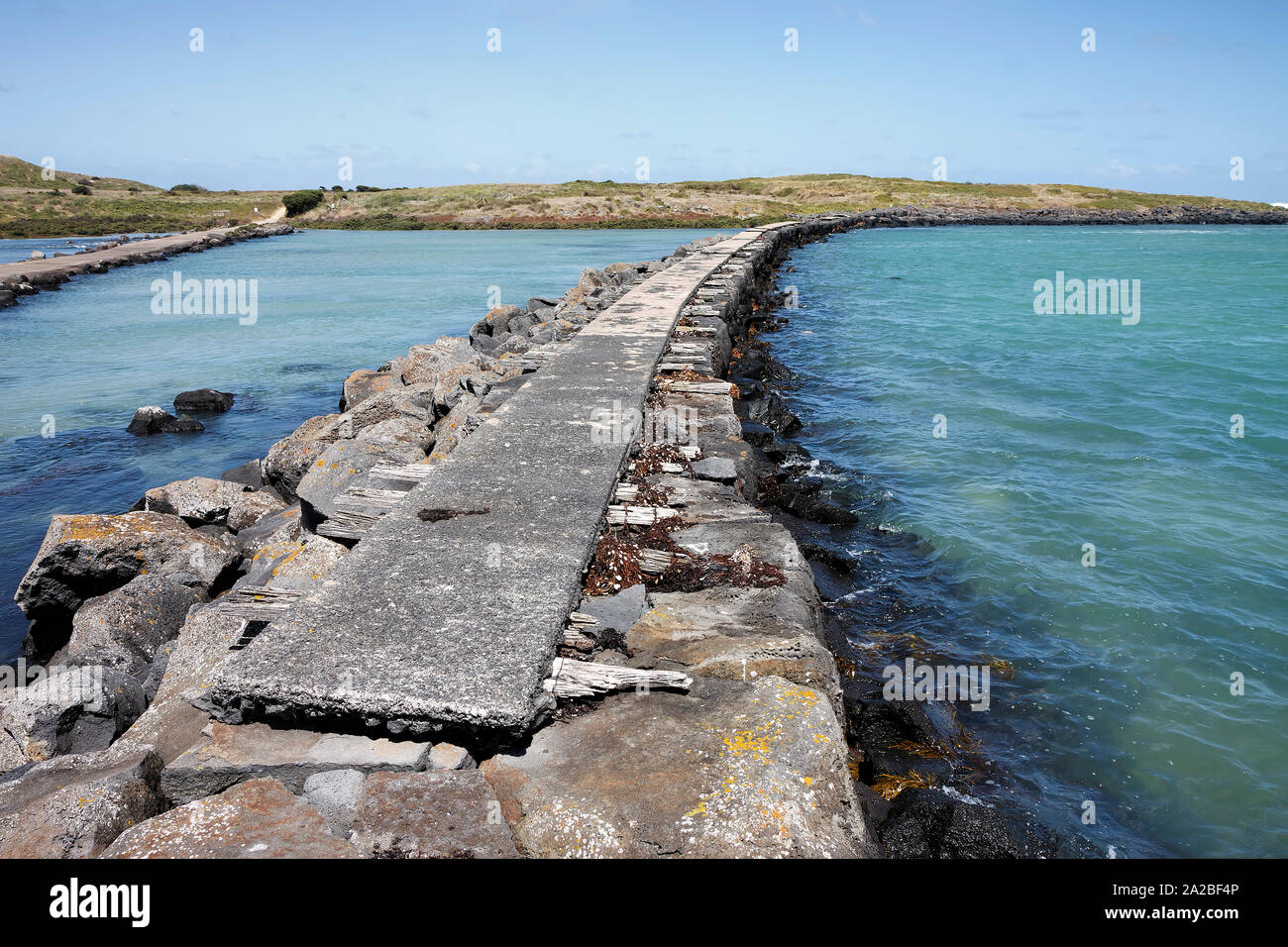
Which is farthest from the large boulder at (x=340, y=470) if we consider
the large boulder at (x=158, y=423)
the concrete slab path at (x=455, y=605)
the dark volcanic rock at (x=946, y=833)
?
the large boulder at (x=158, y=423)

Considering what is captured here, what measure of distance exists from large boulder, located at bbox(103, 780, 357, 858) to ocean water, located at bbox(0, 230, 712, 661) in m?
4.58

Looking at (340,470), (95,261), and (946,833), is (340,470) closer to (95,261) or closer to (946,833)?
(946,833)

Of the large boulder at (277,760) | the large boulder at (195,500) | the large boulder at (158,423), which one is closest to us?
the large boulder at (277,760)

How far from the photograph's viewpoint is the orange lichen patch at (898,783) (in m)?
4.04

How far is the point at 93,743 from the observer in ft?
13.4

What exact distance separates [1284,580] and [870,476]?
147 inches

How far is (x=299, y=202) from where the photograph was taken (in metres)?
67.6

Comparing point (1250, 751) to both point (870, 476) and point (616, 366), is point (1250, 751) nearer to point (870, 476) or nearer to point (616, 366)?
point (870, 476)

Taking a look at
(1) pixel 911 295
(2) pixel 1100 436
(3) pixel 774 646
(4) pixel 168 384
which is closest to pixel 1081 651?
(3) pixel 774 646

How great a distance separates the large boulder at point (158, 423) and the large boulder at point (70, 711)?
26.2 ft

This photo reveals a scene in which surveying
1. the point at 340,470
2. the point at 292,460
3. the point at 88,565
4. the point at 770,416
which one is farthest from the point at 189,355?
the point at 340,470

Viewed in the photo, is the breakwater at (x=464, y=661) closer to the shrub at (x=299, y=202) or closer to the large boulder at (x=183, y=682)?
the large boulder at (x=183, y=682)

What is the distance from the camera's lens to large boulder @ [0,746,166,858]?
2.62m

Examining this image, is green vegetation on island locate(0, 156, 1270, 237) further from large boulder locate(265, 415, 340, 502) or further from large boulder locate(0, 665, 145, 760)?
large boulder locate(0, 665, 145, 760)
